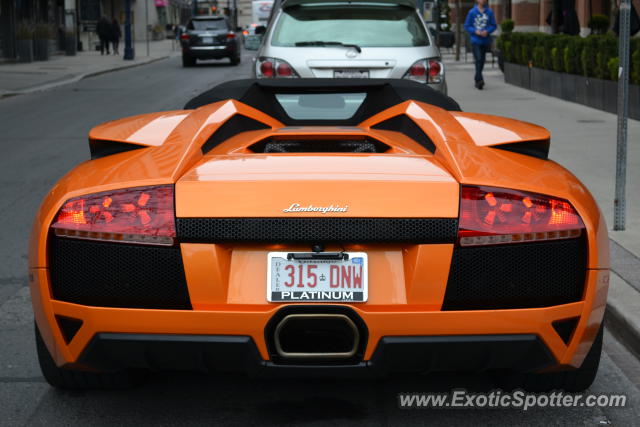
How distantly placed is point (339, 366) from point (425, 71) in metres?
7.94

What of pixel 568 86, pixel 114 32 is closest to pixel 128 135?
pixel 568 86

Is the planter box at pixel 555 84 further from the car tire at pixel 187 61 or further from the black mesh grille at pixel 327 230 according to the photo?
the car tire at pixel 187 61

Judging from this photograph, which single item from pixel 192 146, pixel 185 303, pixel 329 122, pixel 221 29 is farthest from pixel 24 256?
pixel 221 29

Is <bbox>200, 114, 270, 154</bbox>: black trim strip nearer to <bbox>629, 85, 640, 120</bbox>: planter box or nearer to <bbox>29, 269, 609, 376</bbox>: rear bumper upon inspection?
<bbox>29, 269, 609, 376</bbox>: rear bumper

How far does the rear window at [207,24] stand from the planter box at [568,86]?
2152 centimetres

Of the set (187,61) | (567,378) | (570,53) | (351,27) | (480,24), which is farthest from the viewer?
(187,61)

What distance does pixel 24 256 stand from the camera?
7199 mm

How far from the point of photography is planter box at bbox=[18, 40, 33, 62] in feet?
126

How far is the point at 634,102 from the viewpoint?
1545 centimetres

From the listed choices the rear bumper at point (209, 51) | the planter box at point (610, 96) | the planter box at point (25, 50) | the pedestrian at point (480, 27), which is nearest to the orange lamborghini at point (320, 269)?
the planter box at point (610, 96)

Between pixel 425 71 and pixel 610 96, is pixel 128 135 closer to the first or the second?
pixel 425 71

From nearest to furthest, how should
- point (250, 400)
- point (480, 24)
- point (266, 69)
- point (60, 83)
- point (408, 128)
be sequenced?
point (250, 400), point (408, 128), point (266, 69), point (480, 24), point (60, 83)

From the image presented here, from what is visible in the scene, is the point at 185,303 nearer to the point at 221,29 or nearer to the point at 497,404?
the point at 497,404

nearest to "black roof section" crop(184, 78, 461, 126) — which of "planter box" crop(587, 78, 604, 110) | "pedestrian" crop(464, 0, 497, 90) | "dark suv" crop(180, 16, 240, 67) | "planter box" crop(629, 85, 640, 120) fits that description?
"planter box" crop(629, 85, 640, 120)
